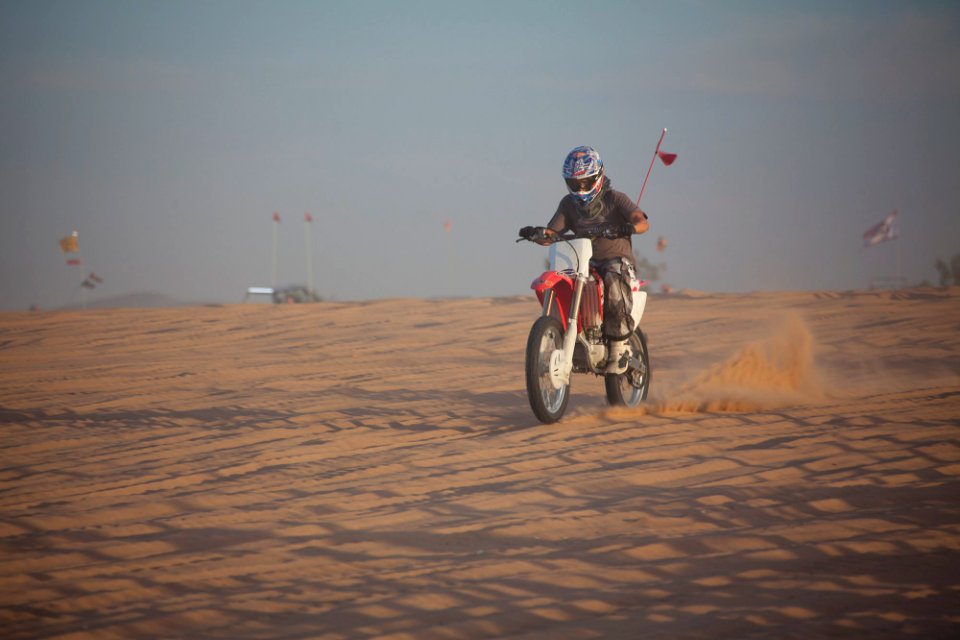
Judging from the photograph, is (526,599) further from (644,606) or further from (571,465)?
(571,465)

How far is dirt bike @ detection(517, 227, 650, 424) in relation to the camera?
7.00 m

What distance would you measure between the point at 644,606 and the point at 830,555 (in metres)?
0.98

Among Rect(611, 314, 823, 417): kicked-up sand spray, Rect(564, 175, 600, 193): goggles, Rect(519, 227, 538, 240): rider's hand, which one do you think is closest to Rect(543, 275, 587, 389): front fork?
Rect(519, 227, 538, 240): rider's hand

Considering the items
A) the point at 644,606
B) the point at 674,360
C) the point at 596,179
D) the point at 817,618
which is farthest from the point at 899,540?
the point at 674,360

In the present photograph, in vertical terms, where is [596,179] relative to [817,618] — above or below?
above

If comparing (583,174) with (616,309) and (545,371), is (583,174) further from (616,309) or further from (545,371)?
(545,371)

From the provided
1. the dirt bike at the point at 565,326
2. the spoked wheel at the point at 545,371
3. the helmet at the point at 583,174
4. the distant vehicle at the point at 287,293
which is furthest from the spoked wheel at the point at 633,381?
the distant vehicle at the point at 287,293

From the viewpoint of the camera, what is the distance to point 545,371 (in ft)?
23.3

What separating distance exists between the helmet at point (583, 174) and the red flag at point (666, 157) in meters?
0.89

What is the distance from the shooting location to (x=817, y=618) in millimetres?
3234

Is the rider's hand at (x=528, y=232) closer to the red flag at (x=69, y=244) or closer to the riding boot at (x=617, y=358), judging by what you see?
the riding boot at (x=617, y=358)

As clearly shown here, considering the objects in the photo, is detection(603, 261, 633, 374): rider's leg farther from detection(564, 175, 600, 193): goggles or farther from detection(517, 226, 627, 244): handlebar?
detection(564, 175, 600, 193): goggles

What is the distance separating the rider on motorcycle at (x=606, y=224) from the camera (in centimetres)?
762

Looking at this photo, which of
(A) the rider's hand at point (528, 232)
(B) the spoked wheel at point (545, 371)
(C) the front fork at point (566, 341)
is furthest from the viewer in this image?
(A) the rider's hand at point (528, 232)
